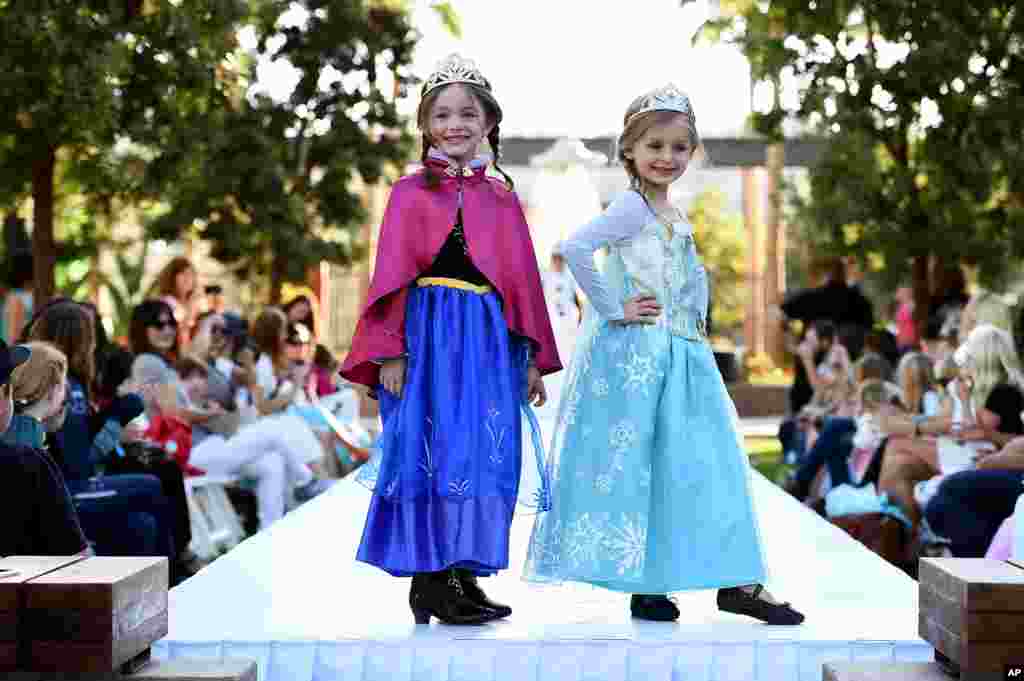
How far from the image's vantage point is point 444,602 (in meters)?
4.73

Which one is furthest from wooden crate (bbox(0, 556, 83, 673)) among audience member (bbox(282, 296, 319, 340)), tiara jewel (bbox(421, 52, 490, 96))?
audience member (bbox(282, 296, 319, 340))

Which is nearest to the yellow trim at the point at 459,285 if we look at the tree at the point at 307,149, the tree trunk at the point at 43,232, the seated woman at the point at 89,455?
the seated woman at the point at 89,455

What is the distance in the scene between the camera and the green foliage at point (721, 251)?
3133 centimetres

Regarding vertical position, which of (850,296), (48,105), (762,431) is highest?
(48,105)

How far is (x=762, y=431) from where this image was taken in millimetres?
17016

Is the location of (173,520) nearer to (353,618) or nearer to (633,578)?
(353,618)

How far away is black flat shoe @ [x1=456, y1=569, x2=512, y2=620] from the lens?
4.80 metres

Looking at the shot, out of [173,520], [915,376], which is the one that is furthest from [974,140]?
[173,520]

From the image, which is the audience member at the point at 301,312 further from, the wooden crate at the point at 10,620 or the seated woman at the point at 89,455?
the wooden crate at the point at 10,620

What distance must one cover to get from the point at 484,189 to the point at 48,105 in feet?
15.6

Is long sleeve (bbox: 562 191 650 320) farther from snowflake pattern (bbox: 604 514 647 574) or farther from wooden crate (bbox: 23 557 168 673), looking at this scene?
wooden crate (bbox: 23 557 168 673)

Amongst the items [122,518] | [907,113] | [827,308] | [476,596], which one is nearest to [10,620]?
[476,596]

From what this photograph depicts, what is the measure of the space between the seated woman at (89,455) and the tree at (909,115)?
4957 mm

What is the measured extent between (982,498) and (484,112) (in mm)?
2587
